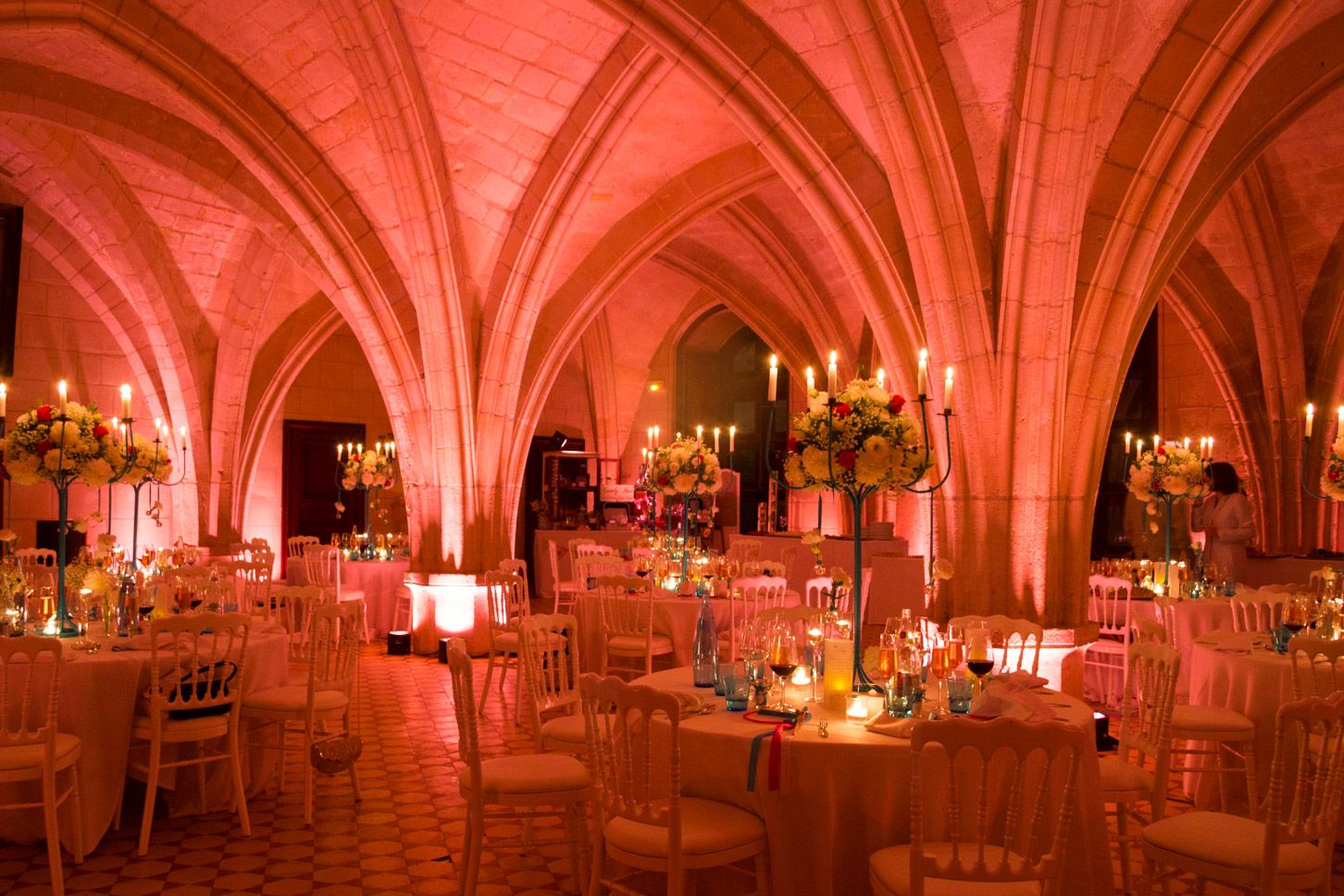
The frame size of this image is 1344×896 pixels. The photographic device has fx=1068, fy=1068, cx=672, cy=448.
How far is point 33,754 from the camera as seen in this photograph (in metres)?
4.30

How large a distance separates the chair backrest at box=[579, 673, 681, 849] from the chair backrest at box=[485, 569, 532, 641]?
3957mm

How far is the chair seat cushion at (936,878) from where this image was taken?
296 centimetres

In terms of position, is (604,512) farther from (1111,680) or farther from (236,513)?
(1111,680)

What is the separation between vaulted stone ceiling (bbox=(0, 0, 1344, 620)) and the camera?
20.6ft

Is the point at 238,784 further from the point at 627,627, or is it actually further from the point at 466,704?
the point at 627,627

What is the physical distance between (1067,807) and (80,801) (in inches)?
164

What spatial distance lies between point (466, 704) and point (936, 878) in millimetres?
1840

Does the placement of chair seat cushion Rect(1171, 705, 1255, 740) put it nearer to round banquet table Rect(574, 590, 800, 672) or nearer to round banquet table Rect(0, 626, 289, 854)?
round banquet table Rect(574, 590, 800, 672)

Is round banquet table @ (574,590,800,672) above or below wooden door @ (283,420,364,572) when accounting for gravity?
below

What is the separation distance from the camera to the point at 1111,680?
26.2 feet

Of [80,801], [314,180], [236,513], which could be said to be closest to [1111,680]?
[80,801]

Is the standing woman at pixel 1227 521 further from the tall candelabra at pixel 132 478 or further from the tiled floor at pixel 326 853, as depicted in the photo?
the tall candelabra at pixel 132 478

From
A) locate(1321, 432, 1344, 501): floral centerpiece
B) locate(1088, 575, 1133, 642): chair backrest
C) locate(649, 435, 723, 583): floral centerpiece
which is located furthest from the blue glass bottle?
locate(1321, 432, 1344, 501): floral centerpiece

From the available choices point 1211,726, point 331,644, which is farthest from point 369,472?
point 1211,726
